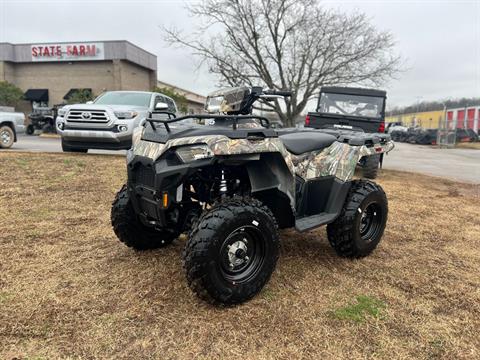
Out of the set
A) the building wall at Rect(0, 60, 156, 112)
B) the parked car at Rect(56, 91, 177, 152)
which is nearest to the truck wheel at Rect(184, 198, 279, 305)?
the parked car at Rect(56, 91, 177, 152)

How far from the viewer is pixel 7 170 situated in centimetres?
677

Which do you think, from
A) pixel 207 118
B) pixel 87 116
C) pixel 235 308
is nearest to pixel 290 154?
pixel 207 118

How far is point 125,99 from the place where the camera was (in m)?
9.68

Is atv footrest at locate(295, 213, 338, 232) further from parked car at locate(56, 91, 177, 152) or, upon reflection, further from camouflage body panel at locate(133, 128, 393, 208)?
parked car at locate(56, 91, 177, 152)

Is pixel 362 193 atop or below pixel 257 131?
below

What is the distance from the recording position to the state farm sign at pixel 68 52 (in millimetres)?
32844

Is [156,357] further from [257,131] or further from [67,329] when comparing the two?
[257,131]

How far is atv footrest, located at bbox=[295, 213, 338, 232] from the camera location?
3.19m

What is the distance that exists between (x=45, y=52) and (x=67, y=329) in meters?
36.4

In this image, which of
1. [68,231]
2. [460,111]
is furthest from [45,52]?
[460,111]

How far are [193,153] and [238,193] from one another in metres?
0.68

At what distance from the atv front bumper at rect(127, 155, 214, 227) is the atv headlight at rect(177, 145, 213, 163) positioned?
0.03m

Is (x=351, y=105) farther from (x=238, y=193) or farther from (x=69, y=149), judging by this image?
(x=238, y=193)

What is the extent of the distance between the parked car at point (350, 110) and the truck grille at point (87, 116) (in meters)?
5.26
